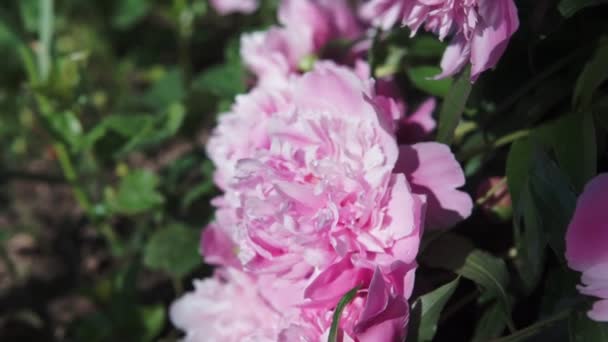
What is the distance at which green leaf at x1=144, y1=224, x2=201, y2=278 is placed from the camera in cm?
94

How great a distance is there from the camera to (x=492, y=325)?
61cm

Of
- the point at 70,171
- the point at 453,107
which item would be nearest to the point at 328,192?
the point at 453,107

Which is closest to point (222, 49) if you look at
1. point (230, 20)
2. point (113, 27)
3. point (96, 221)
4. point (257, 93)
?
point (230, 20)

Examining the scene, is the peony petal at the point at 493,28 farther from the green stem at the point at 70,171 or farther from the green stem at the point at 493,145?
the green stem at the point at 70,171

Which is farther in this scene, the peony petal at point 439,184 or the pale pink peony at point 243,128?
the pale pink peony at point 243,128

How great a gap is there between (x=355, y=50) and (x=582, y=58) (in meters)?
0.28

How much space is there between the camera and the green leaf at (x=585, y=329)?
53cm

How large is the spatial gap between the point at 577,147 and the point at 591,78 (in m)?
0.06

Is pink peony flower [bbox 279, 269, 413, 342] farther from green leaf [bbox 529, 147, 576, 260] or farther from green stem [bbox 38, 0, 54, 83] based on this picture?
green stem [bbox 38, 0, 54, 83]

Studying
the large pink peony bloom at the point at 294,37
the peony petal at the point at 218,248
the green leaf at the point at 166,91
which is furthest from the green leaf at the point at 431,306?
the green leaf at the point at 166,91

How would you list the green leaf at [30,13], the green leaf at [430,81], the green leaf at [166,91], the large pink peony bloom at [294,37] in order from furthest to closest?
the green leaf at [166,91], the green leaf at [30,13], the large pink peony bloom at [294,37], the green leaf at [430,81]

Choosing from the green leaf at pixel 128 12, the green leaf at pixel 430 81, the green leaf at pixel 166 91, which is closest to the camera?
the green leaf at pixel 430 81

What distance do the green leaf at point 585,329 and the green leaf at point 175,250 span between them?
19.5 inches

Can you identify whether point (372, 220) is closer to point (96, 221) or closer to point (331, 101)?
point (331, 101)
